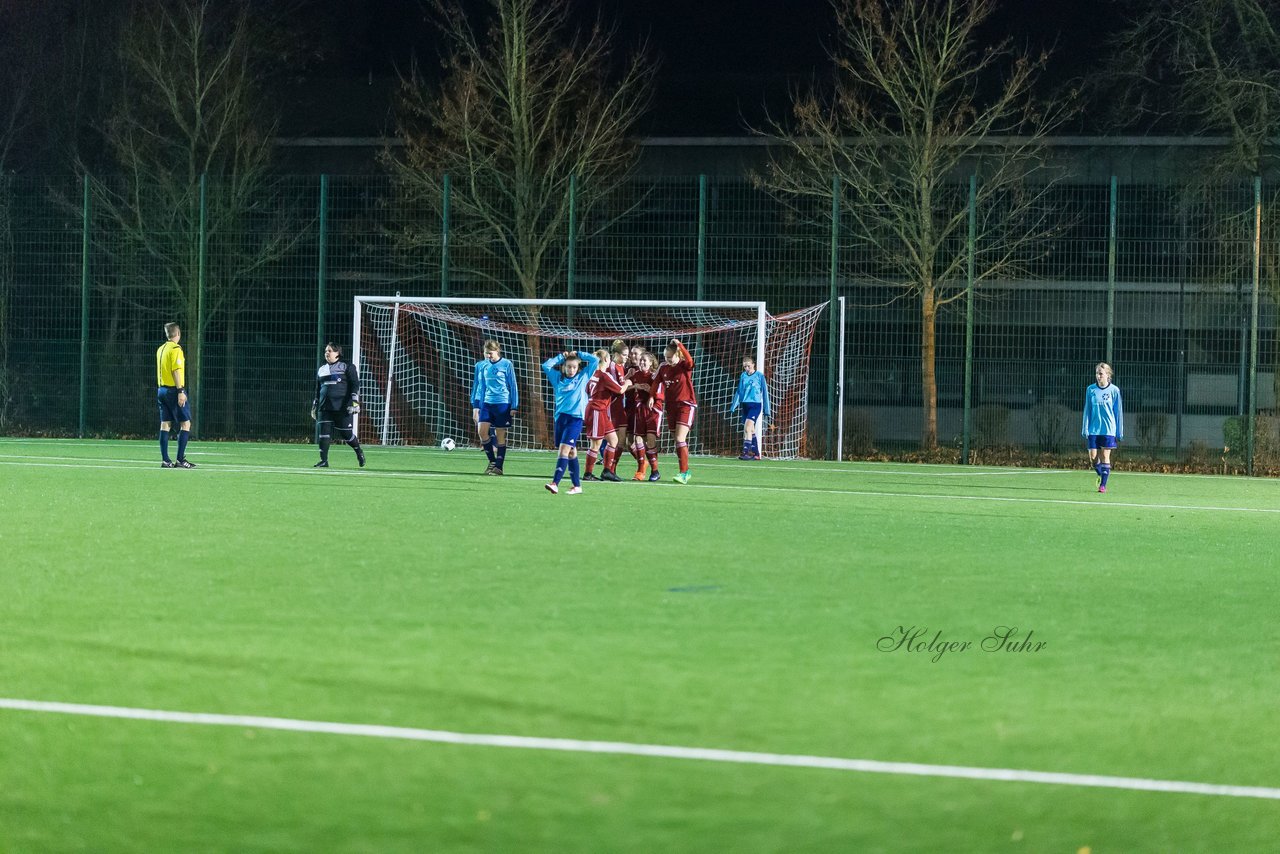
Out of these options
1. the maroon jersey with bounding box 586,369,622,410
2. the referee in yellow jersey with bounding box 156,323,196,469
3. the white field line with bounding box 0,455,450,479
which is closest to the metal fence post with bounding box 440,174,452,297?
the white field line with bounding box 0,455,450,479

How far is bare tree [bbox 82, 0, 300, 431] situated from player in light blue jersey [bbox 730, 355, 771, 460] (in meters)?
10.6

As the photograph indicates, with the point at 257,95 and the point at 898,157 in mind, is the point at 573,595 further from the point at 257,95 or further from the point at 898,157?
the point at 257,95

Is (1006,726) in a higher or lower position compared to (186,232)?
lower

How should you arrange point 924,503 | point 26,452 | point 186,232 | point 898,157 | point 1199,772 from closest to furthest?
point 1199,772 → point 924,503 → point 26,452 → point 898,157 → point 186,232

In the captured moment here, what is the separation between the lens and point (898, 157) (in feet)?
99.9

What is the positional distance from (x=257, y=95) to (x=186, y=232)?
543 cm

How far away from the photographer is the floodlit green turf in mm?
4930

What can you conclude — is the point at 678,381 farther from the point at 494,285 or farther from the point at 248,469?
the point at 494,285

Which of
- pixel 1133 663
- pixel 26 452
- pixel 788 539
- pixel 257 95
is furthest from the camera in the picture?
pixel 257 95

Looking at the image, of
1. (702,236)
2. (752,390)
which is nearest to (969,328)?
(752,390)

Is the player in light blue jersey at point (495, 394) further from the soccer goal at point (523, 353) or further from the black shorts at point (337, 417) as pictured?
the soccer goal at point (523, 353)

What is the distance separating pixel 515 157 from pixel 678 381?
1049 cm

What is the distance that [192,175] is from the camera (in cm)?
3400

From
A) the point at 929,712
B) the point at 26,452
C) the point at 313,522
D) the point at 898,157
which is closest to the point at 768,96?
the point at 898,157
